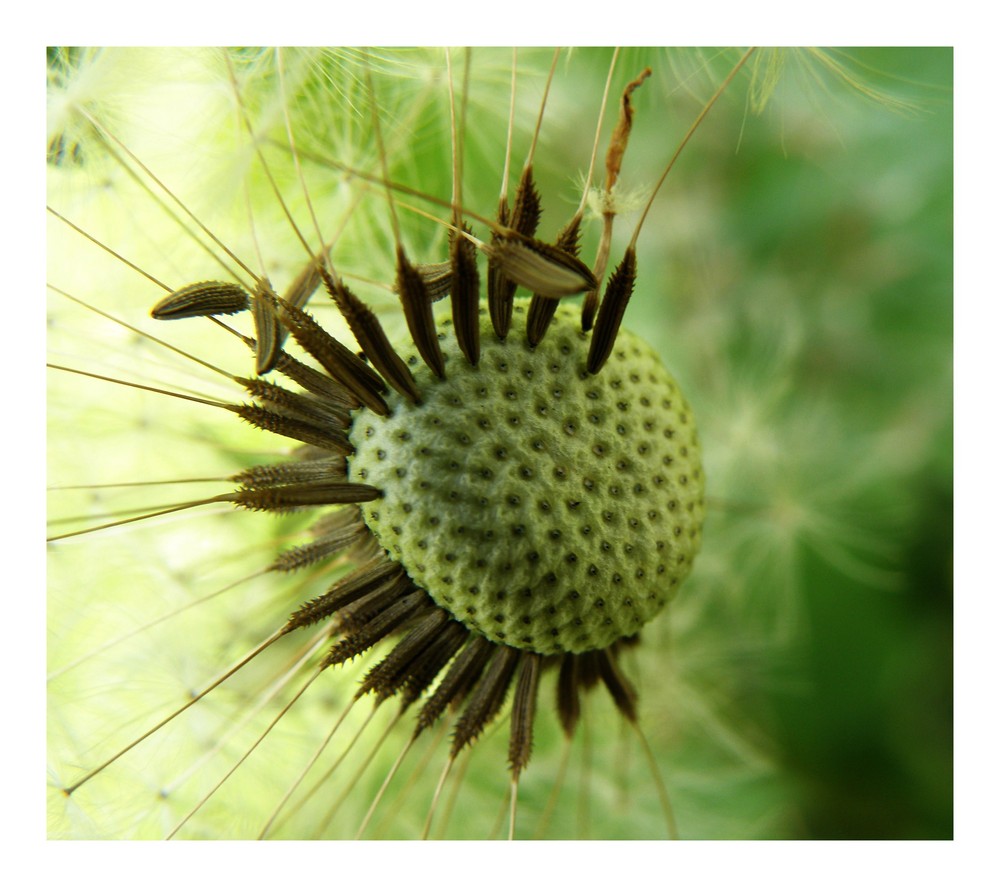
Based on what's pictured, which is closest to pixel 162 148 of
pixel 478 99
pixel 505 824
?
pixel 478 99

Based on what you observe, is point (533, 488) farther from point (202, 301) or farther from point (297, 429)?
point (202, 301)

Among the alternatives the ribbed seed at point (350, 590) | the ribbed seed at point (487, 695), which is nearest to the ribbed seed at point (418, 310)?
the ribbed seed at point (350, 590)

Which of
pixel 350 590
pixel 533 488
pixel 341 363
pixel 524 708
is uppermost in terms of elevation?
pixel 341 363

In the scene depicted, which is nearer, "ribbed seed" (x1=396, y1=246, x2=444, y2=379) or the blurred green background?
"ribbed seed" (x1=396, y1=246, x2=444, y2=379)

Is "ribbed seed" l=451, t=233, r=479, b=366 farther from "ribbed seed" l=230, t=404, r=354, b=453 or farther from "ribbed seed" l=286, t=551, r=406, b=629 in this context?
"ribbed seed" l=286, t=551, r=406, b=629

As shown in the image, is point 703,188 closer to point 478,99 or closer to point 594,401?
point 478,99

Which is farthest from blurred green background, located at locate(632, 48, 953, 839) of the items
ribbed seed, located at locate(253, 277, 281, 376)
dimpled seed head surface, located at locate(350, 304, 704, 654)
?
ribbed seed, located at locate(253, 277, 281, 376)

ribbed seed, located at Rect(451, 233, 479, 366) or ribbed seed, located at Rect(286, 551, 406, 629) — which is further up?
ribbed seed, located at Rect(451, 233, 479, 366)

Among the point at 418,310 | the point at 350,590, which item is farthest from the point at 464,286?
the point at 350,590

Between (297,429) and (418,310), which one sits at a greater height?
(418,310)
